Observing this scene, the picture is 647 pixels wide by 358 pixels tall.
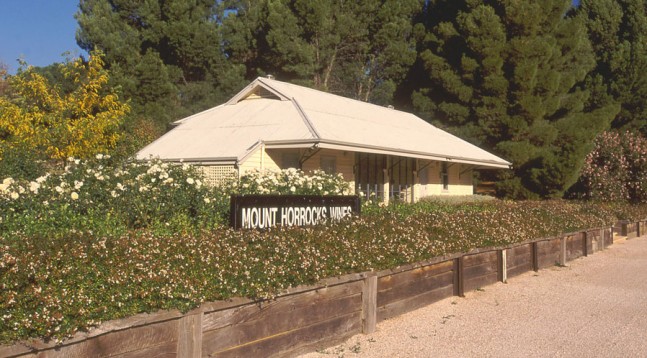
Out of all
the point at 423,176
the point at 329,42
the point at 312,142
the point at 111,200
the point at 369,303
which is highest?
the point at 329,42

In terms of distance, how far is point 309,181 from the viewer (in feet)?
39.6

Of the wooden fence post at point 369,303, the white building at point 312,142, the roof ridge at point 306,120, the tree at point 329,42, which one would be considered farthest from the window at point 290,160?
the tree at point 329,42

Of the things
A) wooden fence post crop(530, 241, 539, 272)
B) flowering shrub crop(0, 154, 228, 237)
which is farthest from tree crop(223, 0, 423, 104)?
flowering shrub crop(0, 154, 228, 237)

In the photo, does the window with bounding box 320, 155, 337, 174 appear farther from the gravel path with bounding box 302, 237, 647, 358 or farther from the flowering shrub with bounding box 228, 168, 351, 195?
the gravel path with bounding box 302, 237, 647, 358

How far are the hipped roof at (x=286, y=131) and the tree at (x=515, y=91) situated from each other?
783 centimetres

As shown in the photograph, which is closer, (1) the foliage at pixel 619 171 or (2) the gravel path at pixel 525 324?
(2) the gravel path at pixel 525 324

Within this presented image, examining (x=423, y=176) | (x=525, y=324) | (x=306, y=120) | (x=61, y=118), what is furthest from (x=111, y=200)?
(x=423, y=176)

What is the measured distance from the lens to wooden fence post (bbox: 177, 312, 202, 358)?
5305 millimetres

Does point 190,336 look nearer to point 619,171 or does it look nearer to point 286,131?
point 286,131

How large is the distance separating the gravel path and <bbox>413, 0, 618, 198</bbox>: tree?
1884cm

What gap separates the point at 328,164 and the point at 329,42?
17.6 m

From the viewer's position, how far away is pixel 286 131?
1706 centimetres

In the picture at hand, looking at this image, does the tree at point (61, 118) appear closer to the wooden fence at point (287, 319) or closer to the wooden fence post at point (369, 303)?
the wooden fence at point (287, 319)

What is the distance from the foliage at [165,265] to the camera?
434cm
